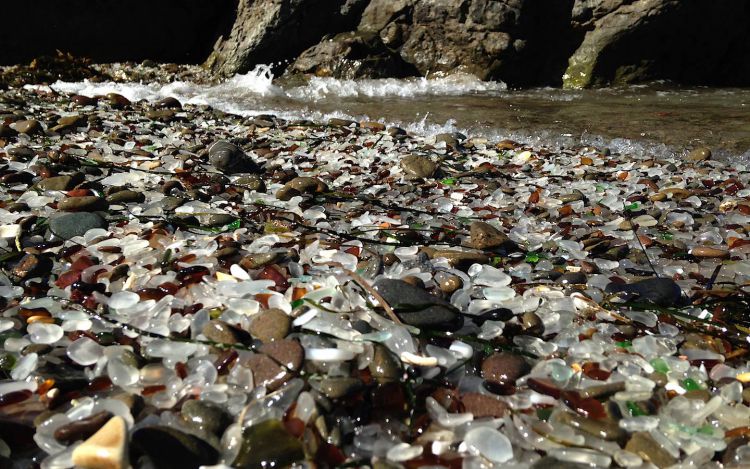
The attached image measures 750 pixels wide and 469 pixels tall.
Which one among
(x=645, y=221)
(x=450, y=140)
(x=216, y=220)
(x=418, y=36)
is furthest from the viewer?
(x=418, y=36)

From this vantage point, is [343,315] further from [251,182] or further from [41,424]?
[251,182]

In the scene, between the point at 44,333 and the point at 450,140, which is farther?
the point at 450,140

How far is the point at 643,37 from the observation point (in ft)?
38.0

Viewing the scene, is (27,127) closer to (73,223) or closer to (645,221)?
(73,223)

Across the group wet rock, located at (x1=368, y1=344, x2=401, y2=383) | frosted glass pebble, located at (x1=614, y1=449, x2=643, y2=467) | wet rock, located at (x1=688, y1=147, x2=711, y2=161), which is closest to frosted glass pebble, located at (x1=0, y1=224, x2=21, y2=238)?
wet rock, located at (x1=368, y1=344, x2=401, y2=383)

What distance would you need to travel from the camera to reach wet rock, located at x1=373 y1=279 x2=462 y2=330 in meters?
1.76

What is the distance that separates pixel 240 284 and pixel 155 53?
498 inches

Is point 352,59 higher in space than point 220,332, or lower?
higher

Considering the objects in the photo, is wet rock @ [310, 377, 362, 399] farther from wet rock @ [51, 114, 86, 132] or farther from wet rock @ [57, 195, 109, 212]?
wet rock @ [51, 114, 86, 132]

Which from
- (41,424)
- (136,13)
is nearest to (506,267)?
(41,424)

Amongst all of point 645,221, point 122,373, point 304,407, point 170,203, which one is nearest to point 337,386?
point 304,407

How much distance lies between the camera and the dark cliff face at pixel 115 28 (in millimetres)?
11094

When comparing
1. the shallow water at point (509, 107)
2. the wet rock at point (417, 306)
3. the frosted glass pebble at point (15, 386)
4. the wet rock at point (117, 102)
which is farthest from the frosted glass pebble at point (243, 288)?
the wet rock at point (117, 102)

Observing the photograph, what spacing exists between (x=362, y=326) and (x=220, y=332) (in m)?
0.46
